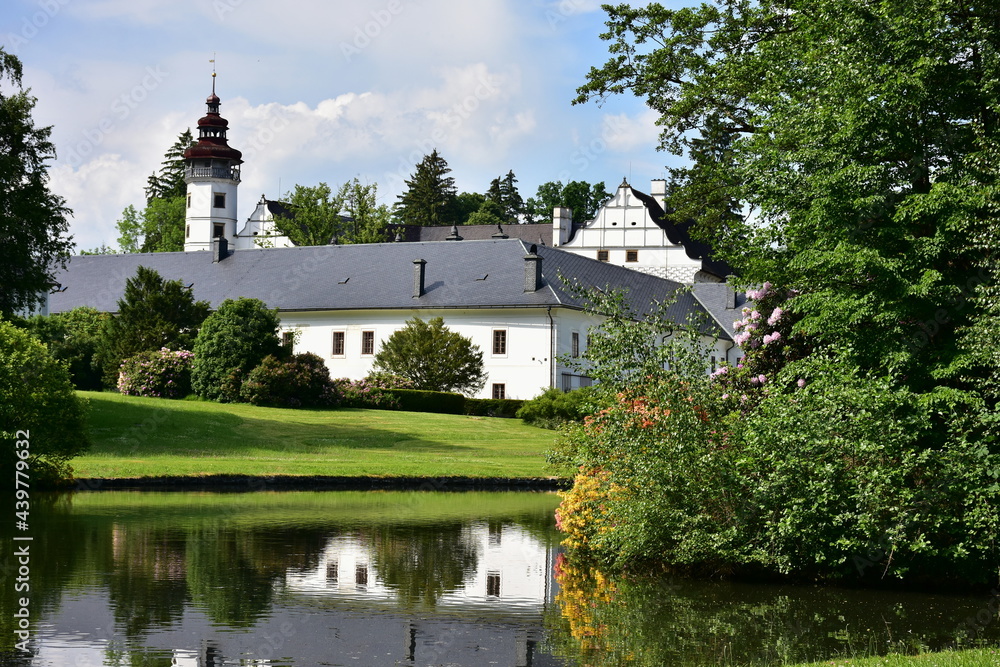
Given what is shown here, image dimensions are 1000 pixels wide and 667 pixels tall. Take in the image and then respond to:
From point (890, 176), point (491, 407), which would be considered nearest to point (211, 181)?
point (491, 407)

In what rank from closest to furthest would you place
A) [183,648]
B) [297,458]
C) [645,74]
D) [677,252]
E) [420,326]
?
[183,648], [645,74], [297,458], [420,326], [677,252]

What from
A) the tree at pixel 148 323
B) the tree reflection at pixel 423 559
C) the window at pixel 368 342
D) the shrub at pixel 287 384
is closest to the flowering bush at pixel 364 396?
the shrub at pixel 287 384

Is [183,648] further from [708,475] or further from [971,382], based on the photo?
[971,382]

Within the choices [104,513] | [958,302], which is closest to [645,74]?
[958,302]

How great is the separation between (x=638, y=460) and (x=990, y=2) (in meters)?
7.49

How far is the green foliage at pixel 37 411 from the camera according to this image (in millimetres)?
21438

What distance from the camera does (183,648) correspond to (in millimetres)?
9523

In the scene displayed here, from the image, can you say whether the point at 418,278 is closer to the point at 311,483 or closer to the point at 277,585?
the point at 311,483

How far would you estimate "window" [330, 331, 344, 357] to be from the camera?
198 ft

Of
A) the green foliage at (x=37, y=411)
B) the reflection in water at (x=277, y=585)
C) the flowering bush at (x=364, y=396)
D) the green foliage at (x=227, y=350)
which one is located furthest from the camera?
the flowering bush at (x=364, y=396)

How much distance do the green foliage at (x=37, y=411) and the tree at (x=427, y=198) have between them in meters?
93.9

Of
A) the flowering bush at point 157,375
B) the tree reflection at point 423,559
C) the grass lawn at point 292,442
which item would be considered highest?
the flowering bush at point 157,375

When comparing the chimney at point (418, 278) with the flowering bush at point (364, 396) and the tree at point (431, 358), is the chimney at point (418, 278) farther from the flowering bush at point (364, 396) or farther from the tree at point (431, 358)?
the flowering bush at point (364, 396)

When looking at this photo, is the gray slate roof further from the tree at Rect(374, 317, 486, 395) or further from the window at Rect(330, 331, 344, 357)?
the tree at Rect(374, 317, 486, 395)
